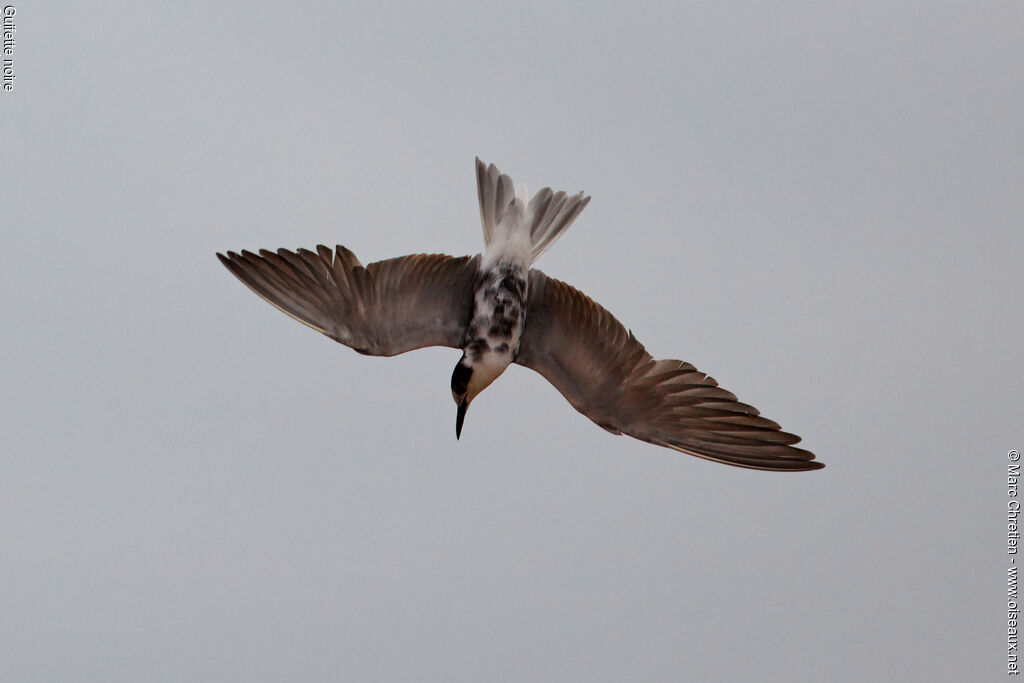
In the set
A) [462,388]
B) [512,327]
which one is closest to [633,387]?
[512,327]

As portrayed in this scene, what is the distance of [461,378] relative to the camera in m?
8.12

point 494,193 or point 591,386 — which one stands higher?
point 494,193

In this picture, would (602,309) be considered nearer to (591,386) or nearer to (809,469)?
(591,386)

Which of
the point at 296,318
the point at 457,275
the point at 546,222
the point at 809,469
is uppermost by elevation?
the point at 546,222

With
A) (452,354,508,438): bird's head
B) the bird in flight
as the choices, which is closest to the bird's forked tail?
the bird in flight

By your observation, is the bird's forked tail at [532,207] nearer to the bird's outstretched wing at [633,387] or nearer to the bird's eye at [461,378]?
the bird's outstretched wing at [633,387]

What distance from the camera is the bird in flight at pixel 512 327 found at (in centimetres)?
796

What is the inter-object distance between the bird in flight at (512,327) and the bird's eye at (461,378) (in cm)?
1

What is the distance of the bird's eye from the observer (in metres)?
8.07

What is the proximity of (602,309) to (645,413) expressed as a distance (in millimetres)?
940

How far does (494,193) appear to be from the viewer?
8.35 meters

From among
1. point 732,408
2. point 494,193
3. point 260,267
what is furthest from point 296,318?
point 732,408

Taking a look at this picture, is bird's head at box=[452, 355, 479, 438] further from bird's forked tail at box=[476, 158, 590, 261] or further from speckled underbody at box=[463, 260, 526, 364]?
bird's forked tail at box=[476, 158, 590, 261]

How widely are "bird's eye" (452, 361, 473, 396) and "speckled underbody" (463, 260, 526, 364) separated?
10cm
